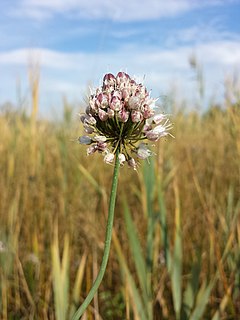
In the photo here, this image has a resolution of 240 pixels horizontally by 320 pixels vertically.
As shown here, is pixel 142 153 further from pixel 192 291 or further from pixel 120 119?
pixel 192 291

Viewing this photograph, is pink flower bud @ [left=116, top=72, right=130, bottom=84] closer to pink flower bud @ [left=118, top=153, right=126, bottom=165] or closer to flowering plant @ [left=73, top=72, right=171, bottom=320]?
flowering plant @ [left=73, top=72, right=171, bottom=320]

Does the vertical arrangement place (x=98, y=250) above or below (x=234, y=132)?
below

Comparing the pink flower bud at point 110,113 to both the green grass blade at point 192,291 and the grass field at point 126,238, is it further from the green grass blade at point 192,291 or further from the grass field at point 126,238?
the green grass blade at point 192,291

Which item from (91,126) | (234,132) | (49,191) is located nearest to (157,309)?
(234,132)

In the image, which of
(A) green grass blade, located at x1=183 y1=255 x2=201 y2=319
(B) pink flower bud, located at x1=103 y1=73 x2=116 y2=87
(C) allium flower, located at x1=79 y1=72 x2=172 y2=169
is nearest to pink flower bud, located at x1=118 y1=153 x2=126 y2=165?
(C) allium flower, located at x1=79 y1=72 x2=172 y2=169

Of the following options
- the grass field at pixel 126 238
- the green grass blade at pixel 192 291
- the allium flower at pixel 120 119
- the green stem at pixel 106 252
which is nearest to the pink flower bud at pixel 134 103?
the allium flower at pixel 120 119

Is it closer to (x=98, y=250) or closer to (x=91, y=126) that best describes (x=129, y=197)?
(x=98, y=250)
